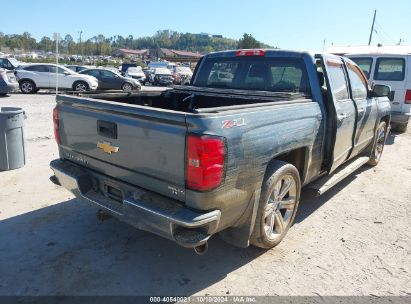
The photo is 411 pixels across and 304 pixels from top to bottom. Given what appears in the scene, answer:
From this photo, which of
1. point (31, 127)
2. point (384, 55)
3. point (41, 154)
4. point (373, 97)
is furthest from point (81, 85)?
point (373, 97)

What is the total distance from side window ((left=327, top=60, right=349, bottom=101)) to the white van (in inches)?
225

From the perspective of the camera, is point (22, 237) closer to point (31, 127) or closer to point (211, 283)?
point (211, 283)

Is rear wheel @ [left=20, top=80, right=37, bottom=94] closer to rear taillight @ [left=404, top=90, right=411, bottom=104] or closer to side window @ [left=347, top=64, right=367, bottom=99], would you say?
rear taillight @ [left=404, top=90, right=411, bottom=104]

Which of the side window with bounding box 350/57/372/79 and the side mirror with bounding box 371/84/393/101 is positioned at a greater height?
the side window with bounding box 350/57/372/79

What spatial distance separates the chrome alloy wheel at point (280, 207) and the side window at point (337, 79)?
1432 millimetres

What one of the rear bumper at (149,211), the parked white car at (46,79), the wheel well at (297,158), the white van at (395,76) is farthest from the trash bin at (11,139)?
the parked white car at (46,79)

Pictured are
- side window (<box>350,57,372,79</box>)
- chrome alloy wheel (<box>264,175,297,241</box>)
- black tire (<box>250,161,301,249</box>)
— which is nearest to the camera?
black tire (<box>250,161,301,249</box>)

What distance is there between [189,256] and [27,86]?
18.3 meters

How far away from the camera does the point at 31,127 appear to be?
→ 953 cm

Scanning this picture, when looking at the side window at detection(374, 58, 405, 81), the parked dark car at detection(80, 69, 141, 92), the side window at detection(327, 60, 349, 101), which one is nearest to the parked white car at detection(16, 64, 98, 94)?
the parked dark car at detection(80, 69, 141, 92)

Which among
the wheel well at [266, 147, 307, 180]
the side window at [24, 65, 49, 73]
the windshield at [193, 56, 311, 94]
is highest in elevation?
the windshield at [193, 56, 311, 94]

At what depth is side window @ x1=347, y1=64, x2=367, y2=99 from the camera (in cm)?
529

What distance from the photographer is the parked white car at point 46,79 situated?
19.0 metres

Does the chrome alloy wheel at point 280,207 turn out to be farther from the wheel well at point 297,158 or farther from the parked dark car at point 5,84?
the parked dark car at point 5,84
